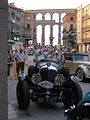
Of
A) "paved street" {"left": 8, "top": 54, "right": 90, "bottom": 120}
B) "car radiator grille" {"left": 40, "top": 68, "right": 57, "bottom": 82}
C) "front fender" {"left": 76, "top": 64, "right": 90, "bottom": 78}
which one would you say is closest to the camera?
"paved street" {"left": 8, "top": 54, "right": 90, "bottom": 120}

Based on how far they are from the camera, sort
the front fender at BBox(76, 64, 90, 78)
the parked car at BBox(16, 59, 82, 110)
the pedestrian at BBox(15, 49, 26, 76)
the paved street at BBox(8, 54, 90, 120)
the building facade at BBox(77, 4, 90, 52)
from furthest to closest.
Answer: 1. the building facade at BBox(77, 4, 90, 52)
2. the pedestrian at BBox(15, 49, 26, 76)
3. the front fender at BBox(76, 64, 90, 78)
4. the parked car at BBox(16, 59, 82, 110)
5. the paved street at BBox(8, 54, 90, 120)

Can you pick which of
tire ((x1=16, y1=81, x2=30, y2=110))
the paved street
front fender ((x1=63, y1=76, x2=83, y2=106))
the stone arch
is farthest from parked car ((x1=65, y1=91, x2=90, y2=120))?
the stone arch

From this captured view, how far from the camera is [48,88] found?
996 cm

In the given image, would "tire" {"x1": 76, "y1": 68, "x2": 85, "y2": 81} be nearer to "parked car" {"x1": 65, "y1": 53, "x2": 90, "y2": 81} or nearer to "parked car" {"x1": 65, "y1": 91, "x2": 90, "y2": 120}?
"parked car" {"x1": 65, "y1": 53, "x2": 90, "y2": 81}

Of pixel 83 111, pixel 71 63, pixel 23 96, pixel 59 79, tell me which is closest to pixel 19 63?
pixel 71 63

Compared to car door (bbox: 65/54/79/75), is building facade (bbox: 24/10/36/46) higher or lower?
higher

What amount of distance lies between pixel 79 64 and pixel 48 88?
9.30m

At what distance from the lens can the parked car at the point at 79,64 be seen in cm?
1828

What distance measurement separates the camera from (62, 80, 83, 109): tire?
9609 mm

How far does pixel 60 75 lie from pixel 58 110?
0.95m

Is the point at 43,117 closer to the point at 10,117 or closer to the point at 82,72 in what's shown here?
the point at 10,117

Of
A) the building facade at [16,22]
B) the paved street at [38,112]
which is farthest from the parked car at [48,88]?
the building facade at [16,22]

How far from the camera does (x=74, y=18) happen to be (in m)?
142

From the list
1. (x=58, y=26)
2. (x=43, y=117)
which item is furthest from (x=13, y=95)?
A: (x=58, y=26)
